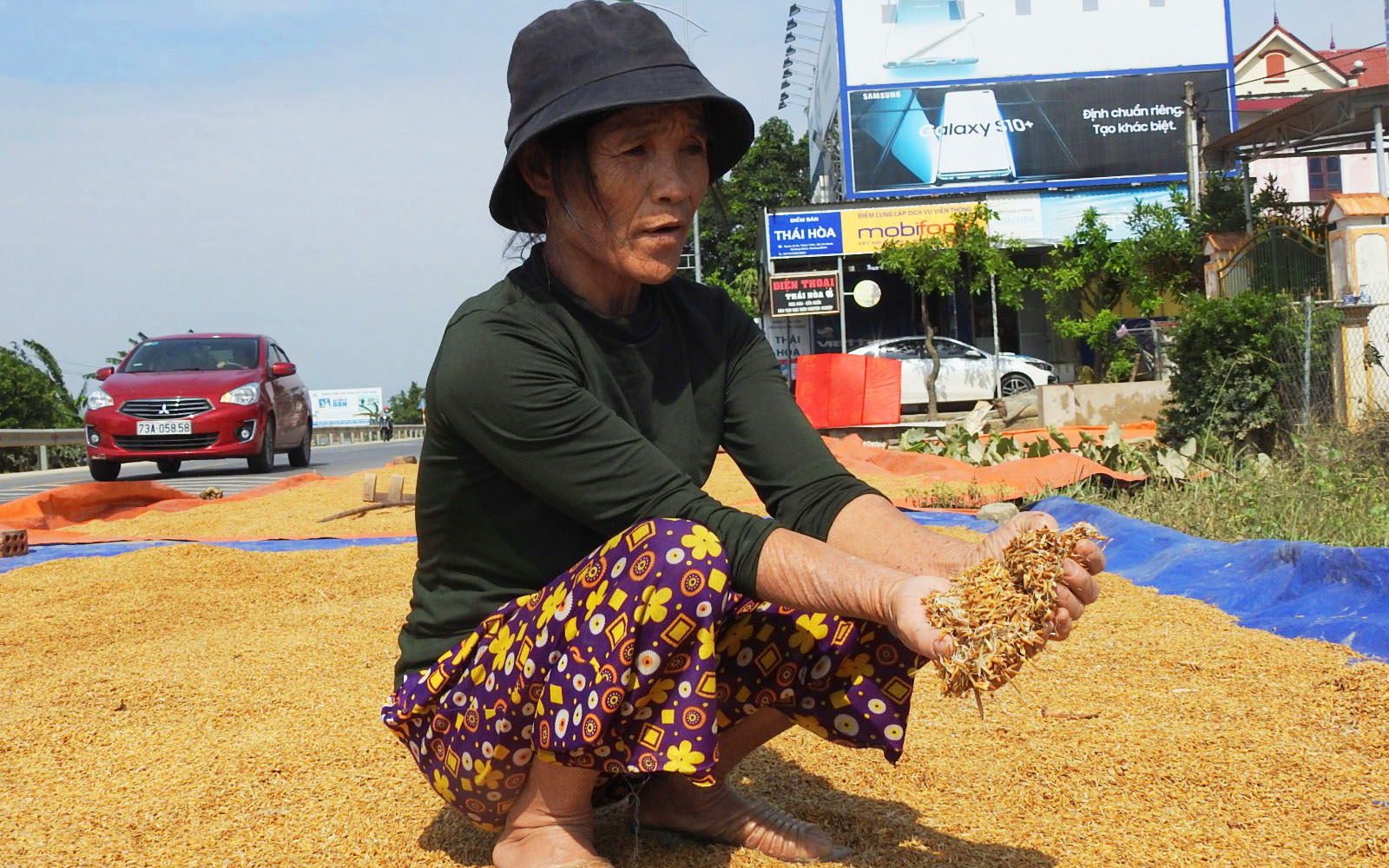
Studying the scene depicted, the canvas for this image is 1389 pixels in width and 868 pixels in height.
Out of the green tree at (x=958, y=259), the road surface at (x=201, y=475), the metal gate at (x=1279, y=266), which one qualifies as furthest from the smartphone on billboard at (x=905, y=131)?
the road surface at (x=201, y=475)

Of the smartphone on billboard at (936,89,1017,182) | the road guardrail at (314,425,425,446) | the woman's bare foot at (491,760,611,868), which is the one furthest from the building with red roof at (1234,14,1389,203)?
the woman's bare foot at (491,760,611,868)

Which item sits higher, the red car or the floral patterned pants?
the red car

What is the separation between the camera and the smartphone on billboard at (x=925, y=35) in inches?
1045

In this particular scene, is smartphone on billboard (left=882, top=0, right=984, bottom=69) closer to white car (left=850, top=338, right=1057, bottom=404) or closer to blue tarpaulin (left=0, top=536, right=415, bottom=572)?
white car (left=850, top=338, right=1057, bottom=404)

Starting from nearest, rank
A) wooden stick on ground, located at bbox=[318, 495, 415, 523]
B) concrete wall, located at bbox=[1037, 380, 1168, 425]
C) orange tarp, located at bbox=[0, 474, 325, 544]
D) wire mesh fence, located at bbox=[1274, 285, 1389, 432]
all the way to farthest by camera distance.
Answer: wooden stick on ground, located at bbox=[318, 495, 415, 523]
orange tarp, located at bbox=[0, 474, 325, 544]
wire mesh fence, located at bbox=[1274, 285, 1389, 432]
concrete wall, located at bbox=[1037, 380, 1168, 425]

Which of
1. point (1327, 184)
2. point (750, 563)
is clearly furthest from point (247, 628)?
point (1327, 184)

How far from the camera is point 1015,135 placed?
86.6ft

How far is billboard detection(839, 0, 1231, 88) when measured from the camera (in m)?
26.5

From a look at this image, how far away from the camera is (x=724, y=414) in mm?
2406

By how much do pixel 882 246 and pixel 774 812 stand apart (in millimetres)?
22587

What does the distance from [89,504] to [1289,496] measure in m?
7.40

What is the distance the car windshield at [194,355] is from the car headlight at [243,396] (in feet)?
1.88

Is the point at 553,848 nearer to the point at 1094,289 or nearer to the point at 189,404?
the point at 189,404

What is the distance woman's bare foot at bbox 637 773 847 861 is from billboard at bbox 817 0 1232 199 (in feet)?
79.8
